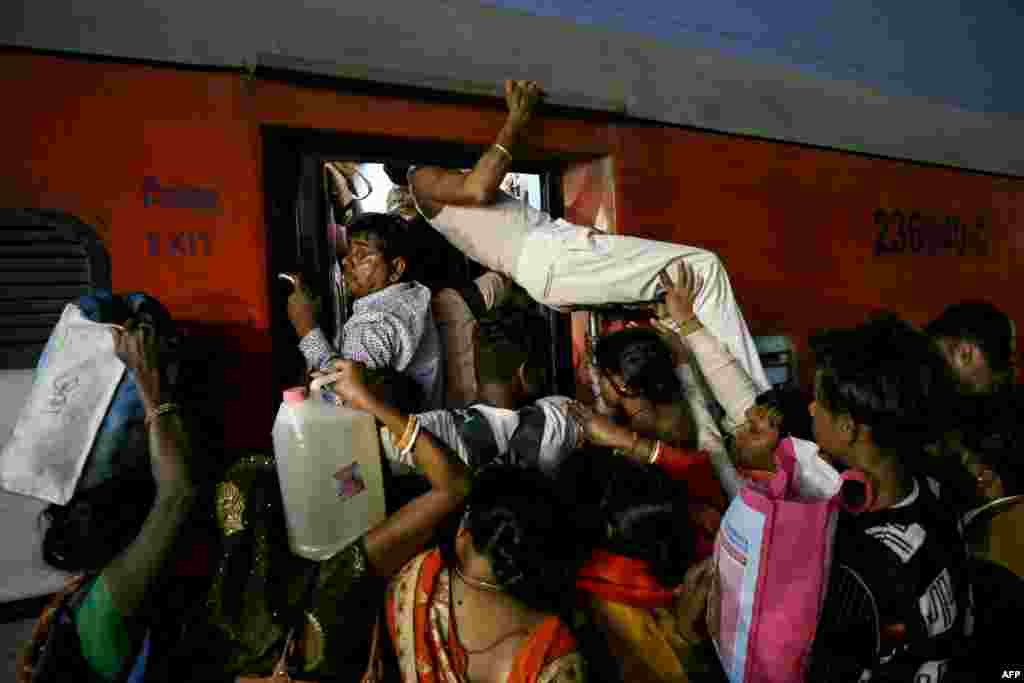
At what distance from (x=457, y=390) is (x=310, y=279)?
770 mm

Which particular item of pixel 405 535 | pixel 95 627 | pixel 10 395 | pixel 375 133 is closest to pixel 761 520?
pixel 405 535

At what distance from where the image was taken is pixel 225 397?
2.12 meters

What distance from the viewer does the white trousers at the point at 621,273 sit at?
8.04 feet

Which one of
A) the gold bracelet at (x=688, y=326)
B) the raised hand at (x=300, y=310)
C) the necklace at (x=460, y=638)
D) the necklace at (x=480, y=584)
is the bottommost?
the necklace at (x=460, y=638)

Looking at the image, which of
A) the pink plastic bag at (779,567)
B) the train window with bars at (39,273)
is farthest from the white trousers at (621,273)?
the train window with bars at (39,273)

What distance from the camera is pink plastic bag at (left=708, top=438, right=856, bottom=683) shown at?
1381 mm

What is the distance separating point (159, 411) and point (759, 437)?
191 cm

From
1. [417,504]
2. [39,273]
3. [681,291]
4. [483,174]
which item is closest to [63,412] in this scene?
[39,273]

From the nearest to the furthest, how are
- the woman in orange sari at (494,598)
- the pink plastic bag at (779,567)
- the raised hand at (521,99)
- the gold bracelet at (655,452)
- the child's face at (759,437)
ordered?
the pink plastic bag at (779,567), the woman in orange sari at (494,598), the gold bracelet at (655,452), the child's face at (759,437), the raised hand at (521,99)

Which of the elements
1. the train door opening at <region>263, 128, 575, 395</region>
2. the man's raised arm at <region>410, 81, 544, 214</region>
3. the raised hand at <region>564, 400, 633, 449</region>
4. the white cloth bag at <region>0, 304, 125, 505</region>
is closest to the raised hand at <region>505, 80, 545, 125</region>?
the man's raised arm at <region>410, 81, 544, 214</region>

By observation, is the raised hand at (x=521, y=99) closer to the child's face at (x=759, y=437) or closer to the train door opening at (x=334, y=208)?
the train door opening at (x=334, y=208)

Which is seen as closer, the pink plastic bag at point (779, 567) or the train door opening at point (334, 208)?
the pink plastic bag at point (779, 567)

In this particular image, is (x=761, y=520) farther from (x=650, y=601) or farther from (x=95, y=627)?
(x=95, y=627)

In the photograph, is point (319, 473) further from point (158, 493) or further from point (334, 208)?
point (334, 208)
